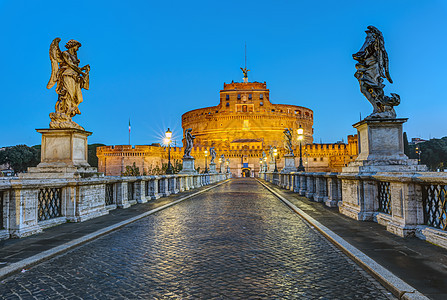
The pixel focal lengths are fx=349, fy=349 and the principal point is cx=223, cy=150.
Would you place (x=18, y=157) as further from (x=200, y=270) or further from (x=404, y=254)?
(x=404, y=254)

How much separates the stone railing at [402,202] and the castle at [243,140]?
73.8 meters

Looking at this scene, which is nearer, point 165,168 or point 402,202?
point 402,202

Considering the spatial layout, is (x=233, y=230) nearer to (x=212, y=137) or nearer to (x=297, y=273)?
(x=297, y=273)

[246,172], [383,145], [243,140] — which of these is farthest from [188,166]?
[243,140]

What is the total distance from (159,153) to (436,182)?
9198 cm

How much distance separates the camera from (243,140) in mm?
96375

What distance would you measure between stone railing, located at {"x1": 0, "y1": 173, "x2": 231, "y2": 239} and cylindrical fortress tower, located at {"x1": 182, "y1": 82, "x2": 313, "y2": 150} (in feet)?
311

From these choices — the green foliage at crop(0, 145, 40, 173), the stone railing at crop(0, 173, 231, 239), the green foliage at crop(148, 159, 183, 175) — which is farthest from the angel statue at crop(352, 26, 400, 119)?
the green foliage at crop(0, 145, 40, 173)

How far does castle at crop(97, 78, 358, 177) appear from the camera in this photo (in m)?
86.9

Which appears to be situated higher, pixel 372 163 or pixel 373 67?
pixel 373 67

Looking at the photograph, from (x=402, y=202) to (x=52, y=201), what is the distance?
7298mm

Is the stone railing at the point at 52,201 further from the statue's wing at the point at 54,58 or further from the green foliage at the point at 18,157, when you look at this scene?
the green foliage at the point at 18,157

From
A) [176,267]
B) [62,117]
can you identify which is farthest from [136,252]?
[62,117]

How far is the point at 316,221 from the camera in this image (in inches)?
319
